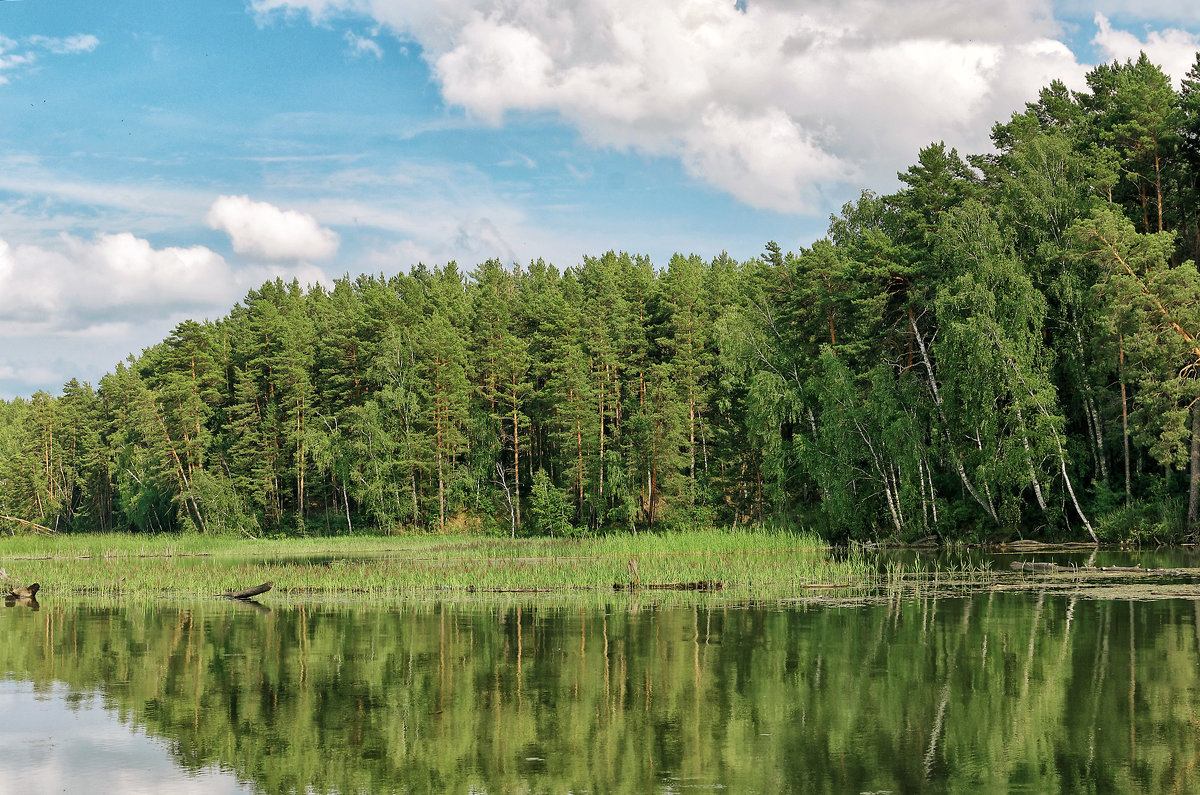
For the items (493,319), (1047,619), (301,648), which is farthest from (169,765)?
(493,319)

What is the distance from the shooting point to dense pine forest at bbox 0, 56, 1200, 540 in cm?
5253

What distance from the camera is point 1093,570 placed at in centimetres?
3809

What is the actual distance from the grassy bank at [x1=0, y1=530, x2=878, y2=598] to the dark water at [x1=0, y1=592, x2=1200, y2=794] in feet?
28.5

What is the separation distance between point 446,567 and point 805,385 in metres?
30.8

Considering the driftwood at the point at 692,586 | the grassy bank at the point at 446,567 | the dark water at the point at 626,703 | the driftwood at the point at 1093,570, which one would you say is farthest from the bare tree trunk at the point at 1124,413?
the driftwood at the point at 692,586

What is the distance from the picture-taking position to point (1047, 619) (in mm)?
25375

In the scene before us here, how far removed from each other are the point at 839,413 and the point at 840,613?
33.7 meters

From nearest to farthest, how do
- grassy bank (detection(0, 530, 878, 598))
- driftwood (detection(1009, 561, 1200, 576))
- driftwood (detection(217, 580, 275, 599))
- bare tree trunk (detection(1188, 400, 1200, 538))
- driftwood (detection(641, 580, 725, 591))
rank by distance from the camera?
1. driftwood (detection(641, 580, 725, 591))
2. driftwood (detection(217, 580, 275, 599))
3. driftwood (detection(1009, 561, 1200, 576))
4. grassy bank (detection(0, 530, 878, 598))
5. bare tree trunk (detection(1188, 400, 1200, 538))

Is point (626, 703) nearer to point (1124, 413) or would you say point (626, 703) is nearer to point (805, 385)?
point (1124, 413)

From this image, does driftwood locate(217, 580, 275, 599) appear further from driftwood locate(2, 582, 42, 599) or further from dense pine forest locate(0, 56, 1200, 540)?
dense pine forest locate(0, 56, 1200, 540)

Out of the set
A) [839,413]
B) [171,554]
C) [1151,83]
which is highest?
[1151,83]

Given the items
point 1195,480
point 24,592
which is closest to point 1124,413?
point 1195,480

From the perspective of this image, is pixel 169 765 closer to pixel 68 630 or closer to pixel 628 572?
pixel 68 630

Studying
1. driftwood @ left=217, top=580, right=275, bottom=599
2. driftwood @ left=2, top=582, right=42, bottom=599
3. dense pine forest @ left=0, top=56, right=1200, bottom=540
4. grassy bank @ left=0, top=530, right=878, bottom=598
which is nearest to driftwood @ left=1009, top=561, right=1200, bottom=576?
grassy bank @ left=0, top=530, right=878, bottom=598
